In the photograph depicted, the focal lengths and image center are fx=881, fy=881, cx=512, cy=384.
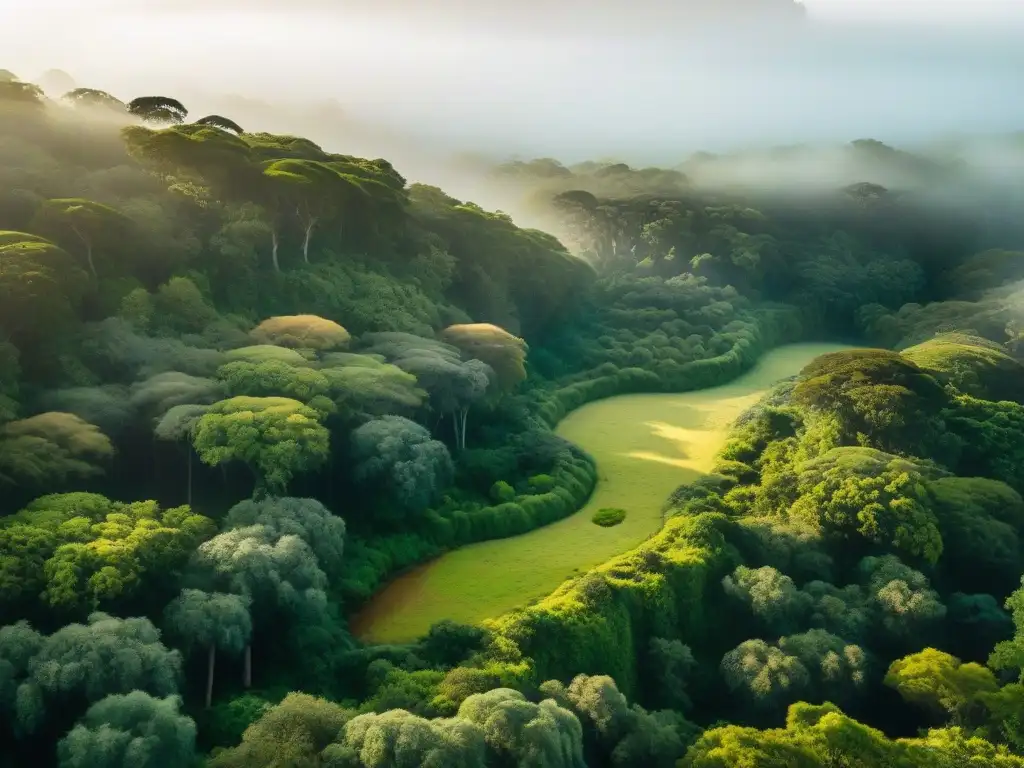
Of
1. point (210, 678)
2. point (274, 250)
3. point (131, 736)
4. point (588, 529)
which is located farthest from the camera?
point (274, 250)

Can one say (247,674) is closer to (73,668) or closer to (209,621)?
(209,621)

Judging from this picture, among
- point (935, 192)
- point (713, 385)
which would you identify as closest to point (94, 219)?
point (713, 385)

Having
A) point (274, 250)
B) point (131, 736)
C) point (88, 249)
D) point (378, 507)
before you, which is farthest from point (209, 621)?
point (274, 250)

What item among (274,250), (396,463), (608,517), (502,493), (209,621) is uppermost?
(274,250)

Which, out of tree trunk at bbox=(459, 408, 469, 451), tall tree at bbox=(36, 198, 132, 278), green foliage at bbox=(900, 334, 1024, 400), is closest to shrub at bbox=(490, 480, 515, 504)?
tree trunk at bbox=(459, 408, 469, 451)

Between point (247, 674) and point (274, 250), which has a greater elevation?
point (274, 250)

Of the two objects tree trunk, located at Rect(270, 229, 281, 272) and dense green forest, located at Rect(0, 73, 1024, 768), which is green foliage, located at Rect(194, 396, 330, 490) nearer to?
dense green forest, located at Rect(0, 73, 1024, 768)

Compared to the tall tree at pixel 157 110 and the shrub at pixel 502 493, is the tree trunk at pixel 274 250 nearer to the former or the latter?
the tall tree at pixel 157 110

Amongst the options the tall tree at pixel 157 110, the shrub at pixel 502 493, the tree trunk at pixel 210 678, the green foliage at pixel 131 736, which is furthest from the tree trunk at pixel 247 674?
the tall tree at pixel 157 110
